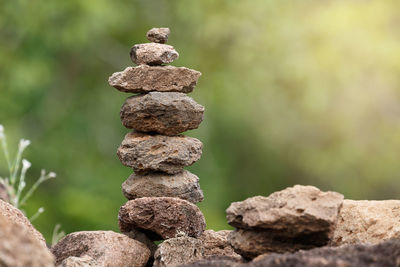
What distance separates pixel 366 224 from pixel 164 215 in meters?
1.26

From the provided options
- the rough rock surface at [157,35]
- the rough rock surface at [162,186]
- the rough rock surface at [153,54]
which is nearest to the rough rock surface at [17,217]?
the rough rock surface at [162,186]

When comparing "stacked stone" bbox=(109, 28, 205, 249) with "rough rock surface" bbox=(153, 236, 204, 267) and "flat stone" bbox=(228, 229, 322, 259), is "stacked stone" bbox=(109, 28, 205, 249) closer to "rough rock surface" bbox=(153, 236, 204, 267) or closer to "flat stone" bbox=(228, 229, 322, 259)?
"rough rock surface" bbox=(153, 236, 204, 267)

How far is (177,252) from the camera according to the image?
4188 millimetres

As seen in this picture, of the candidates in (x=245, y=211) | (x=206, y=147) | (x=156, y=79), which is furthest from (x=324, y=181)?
(x=245, y=211)

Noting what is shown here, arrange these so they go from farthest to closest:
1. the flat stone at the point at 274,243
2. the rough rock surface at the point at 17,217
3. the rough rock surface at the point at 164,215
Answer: the rough rock surface at the point at 164,215 < the rough rock surface at the point at 17,217 < the flat stone at the point at 274,243

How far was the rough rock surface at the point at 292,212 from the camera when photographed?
354 cm

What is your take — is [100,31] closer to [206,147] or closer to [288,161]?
[206,147]

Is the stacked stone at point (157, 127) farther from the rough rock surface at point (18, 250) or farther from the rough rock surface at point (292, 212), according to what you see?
the rough rock surface at point (18, 250)

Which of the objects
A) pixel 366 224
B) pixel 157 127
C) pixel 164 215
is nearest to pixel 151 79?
pixel 157 127

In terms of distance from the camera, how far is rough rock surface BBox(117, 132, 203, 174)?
15.6 ft

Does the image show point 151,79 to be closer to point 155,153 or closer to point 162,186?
point 155,153

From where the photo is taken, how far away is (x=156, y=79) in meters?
4.83

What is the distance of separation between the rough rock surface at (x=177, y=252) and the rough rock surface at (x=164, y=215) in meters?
0.19

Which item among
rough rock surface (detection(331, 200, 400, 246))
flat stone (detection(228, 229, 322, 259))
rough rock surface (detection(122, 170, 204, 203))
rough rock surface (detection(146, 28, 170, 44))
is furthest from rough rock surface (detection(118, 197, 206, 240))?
rough rock surface (detection(146, 28, 170, 44))
